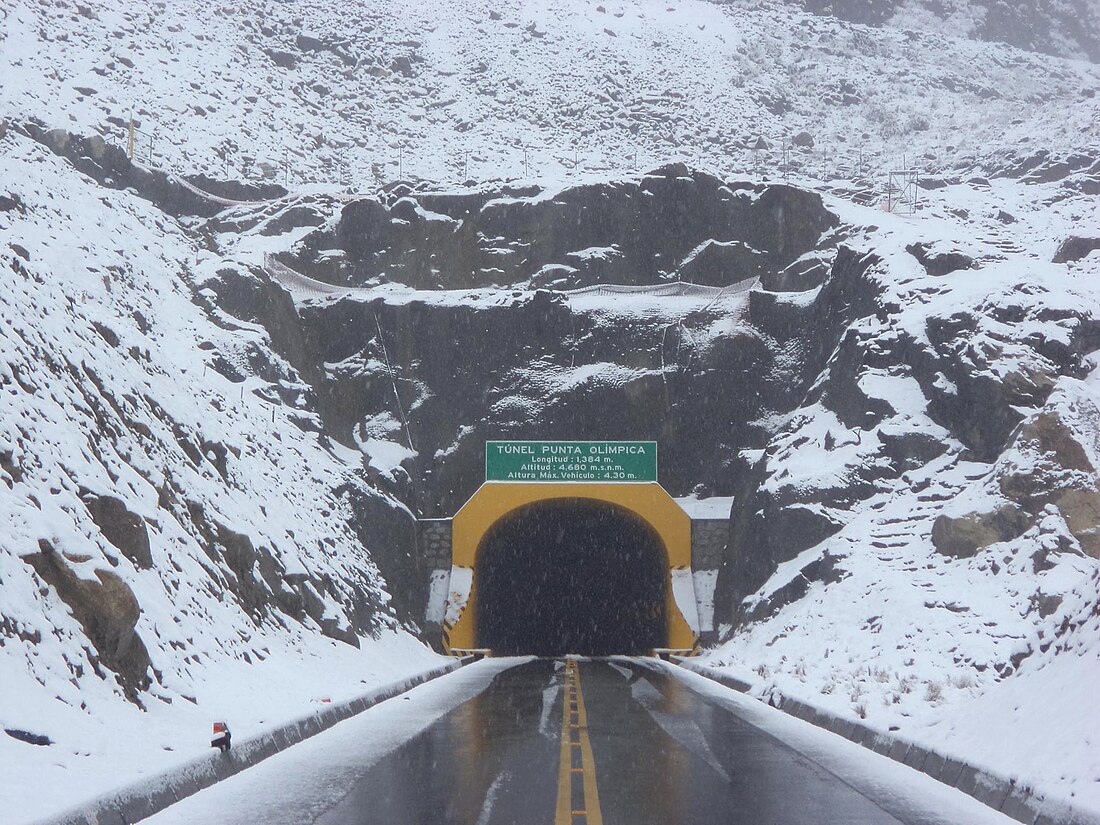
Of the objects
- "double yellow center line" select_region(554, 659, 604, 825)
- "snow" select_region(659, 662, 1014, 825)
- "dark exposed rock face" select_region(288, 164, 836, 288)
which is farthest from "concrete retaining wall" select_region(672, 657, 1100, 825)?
"dark exposed rock face" select_region(288, 164, 836, 288)

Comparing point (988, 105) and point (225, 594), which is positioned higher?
point (988, 105)

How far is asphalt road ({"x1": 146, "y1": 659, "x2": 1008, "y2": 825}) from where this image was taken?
7.73m

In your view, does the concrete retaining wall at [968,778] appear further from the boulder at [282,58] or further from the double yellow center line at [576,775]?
the boulder at [282,58]

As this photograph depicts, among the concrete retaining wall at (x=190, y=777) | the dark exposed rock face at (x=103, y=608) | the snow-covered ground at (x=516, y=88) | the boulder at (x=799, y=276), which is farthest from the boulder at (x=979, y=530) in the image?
the snow-covered ground at (x=516, y=88)

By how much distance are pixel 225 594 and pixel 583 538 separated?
2460 centimetres

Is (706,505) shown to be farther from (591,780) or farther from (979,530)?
(591,780)

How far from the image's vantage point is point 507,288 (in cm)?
4009

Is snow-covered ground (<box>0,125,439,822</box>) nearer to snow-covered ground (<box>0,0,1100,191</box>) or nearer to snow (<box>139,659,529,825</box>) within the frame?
snow (<box>139,659,529,825</box>)

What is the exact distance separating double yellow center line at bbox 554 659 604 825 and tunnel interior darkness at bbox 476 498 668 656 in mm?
21626

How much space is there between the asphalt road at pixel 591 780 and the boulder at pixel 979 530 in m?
10.2

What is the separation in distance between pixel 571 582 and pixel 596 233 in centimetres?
1366

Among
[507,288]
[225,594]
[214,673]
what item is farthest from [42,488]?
[507,288]

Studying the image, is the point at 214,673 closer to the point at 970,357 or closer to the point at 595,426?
the point at 970,357

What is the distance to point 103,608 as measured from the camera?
11195mm
